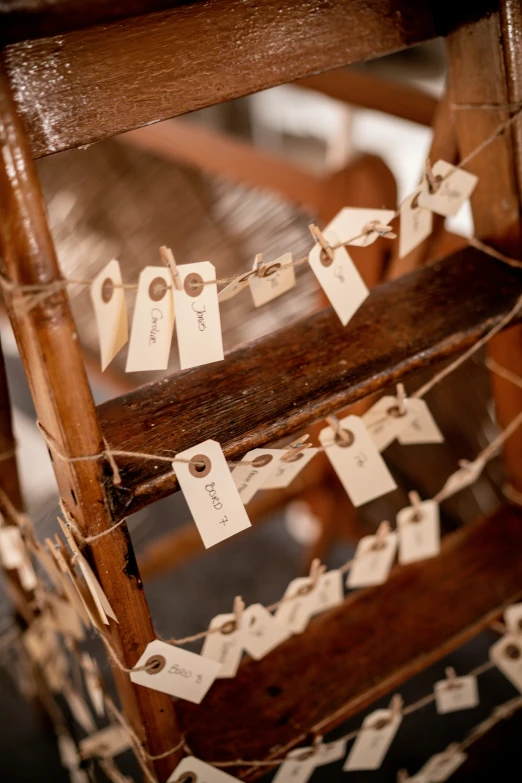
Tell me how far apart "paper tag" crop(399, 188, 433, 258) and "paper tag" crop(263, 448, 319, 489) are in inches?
13.2

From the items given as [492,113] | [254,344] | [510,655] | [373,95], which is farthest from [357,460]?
[373,95]

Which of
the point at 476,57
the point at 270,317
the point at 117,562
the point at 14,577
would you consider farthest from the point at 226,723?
the point at 270,317

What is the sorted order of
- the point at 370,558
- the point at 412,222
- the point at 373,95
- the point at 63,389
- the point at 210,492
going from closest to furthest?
the point at 63,389
the point at 210,492
the point at 412,222
the point at 370,558
the point at 373,95

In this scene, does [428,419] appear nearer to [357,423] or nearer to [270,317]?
[357,423]

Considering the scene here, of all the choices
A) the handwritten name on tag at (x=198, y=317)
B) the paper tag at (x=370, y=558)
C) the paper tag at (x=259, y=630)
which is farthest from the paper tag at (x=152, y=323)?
the paper tag at (x=370, y=558)

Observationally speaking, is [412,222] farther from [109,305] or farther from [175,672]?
[175,672]

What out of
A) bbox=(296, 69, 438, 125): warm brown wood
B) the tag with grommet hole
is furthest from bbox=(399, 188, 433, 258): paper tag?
bbox=(296, 69, 438, 125): warm brown wood

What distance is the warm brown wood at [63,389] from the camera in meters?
0.64

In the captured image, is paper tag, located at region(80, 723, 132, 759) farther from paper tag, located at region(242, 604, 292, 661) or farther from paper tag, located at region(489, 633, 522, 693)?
paper tag, located at region(489, 633, 522, 693)

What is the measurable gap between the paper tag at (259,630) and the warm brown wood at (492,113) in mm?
678

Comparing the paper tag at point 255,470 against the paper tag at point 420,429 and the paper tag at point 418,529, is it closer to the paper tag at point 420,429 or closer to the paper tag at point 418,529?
the paper tag at point 420,429

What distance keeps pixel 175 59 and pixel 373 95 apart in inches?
47.4

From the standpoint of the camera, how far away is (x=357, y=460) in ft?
3.12

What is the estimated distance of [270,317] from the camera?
2.06m
